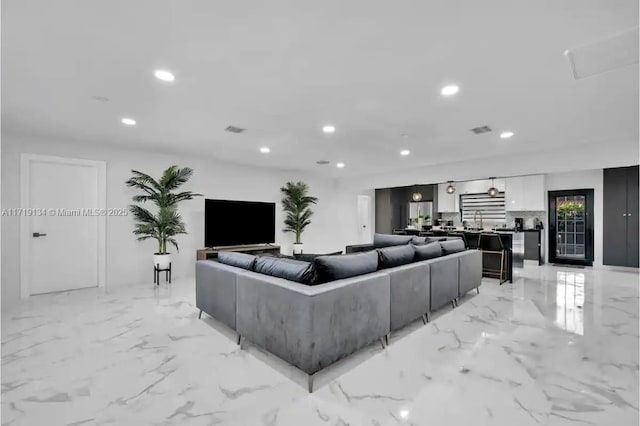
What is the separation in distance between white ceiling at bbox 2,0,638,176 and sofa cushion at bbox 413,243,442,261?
1539 millimetres

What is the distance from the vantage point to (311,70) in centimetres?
246

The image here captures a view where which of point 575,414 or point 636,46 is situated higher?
point 636,46

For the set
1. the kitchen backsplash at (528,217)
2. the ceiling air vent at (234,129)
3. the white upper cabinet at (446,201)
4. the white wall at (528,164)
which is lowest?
the kitchen backsplash at (528,217)

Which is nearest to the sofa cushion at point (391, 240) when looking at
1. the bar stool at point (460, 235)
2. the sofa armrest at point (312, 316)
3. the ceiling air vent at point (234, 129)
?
the bar stool at point (460, 235)

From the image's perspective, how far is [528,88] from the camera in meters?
2.81

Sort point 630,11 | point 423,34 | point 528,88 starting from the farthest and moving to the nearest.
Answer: point 528,88 < point 423,34 < point 630,11

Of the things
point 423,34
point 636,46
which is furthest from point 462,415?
point 636,46

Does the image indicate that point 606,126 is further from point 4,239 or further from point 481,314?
point 4,239

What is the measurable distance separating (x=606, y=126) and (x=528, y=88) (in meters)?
2.13

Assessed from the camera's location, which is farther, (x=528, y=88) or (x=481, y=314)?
(x=481, y=314)

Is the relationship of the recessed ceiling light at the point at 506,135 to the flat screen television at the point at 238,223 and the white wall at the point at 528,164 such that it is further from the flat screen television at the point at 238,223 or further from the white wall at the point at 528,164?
the flat screen television at the point at 238,223

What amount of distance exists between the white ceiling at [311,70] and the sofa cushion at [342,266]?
153 cm

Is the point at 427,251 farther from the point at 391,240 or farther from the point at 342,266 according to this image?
the point at 391,240

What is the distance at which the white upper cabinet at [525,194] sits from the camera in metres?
7.19
